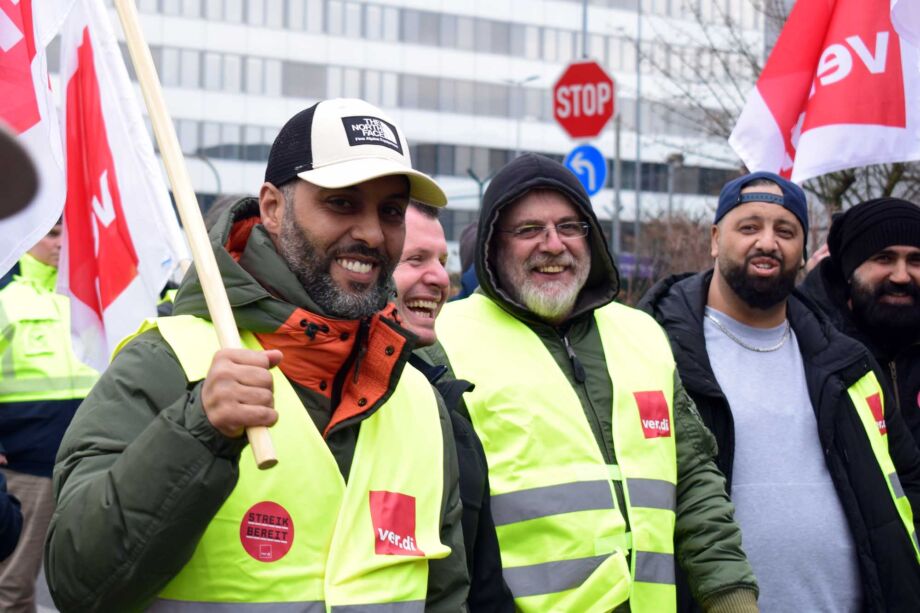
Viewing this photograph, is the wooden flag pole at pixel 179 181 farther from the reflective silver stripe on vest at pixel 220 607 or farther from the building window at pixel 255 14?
the building window at pixel 255 14

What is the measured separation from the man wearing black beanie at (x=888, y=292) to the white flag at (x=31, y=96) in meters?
3.26

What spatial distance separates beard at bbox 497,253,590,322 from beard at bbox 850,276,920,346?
178 cm

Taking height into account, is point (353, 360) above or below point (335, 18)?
below

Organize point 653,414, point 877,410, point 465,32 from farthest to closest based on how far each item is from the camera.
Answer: point 465,32 < point 877,410 < point 653,414

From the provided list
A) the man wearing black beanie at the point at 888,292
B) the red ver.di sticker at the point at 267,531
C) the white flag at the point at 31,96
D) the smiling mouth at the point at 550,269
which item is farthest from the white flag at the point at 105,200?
the man wearing black beanie at the point at 888,292

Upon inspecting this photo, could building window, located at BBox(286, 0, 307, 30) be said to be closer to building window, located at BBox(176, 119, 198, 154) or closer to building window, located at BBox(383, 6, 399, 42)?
building window, located at BBox(383, 6, 399, 42)

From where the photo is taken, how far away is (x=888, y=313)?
5430 millimetres

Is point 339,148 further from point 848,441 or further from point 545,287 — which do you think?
point 848,441

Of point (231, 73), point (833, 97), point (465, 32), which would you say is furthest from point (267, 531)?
point (465, 32)

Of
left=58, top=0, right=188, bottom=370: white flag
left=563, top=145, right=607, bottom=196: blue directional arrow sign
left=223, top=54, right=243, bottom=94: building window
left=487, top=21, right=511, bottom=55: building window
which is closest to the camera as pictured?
left=58, top=0, right=188, bottom=370: white flag

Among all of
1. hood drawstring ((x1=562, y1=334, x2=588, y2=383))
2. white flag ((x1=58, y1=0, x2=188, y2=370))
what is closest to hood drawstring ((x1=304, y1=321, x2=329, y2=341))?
hood drawstring ((x1=562, y1=334, x2=588, y2=383))

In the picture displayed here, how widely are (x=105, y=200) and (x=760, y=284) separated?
2.61 metres

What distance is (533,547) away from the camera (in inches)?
148

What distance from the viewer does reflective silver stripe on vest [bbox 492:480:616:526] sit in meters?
3.76
